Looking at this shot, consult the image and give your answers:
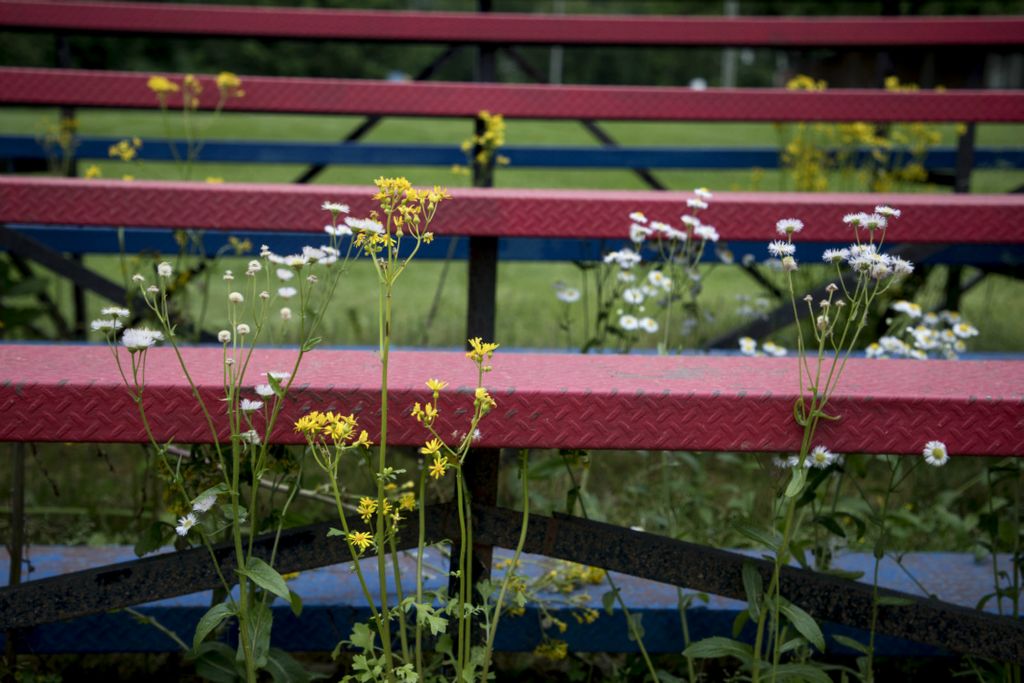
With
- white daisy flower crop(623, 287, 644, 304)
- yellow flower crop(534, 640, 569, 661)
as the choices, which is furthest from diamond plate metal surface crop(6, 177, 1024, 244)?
yellow flower crop(534, 640, 569, 661)

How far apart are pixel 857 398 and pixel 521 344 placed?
280 centimetres

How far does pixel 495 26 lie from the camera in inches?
180

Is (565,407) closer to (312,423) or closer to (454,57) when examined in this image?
(312,423)

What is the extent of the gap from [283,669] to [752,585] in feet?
2.46

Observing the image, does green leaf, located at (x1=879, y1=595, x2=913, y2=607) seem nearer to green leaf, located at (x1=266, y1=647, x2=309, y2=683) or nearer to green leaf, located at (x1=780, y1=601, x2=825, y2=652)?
green leaf, located at (x1=780, y1=601, x2=825, y2=652)

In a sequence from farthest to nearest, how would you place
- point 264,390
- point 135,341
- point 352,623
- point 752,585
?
point 352,623, point 752,585, point 264,390, point 135,341

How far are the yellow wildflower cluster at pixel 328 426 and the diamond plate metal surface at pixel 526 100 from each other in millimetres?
2410

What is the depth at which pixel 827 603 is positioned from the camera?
1857 millimetres

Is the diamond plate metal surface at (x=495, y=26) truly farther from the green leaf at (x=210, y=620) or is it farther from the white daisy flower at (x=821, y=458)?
the green leaf at (x=210, y=620)

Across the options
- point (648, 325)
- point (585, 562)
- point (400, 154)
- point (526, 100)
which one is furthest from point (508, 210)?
point (400, 154)

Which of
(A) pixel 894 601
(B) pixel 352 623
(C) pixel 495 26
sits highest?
(C) pixel 495 26

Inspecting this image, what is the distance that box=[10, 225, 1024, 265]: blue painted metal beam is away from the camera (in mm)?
3336

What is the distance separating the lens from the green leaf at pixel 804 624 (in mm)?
1590

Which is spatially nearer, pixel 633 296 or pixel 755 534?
pixel 755 534
